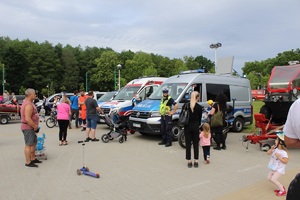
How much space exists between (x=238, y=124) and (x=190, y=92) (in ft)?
11.6

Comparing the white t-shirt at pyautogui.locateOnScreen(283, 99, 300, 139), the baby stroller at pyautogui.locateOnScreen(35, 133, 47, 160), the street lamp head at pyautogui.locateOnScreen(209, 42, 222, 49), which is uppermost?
the street lamp head at pyautogui.locateOnScreen(209, 42, 222, 49)

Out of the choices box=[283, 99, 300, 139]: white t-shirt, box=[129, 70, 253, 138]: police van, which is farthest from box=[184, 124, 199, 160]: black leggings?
box=[283, 99, 300, 139]: white t-shirt

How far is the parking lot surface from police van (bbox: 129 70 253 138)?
113 cm

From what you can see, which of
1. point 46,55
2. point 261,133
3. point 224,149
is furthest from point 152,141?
point 46,55

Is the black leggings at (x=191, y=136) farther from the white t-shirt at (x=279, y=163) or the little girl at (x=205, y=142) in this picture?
the white t-shirt at (x=279, y=163)

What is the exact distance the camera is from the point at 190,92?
1115 centimetres

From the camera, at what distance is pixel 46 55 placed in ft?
247

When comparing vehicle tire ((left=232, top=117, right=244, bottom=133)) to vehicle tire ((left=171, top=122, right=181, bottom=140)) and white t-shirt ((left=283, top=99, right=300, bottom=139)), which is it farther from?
white t-shirt ((left=283, top=99, right=300, bottom=139))

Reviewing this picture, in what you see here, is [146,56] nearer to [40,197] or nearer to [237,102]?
[237,102]

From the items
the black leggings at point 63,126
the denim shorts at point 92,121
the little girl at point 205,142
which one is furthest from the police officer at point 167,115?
the black leggings at point 63,126

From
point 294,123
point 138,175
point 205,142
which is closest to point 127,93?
point 205,142

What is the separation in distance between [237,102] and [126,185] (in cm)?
864

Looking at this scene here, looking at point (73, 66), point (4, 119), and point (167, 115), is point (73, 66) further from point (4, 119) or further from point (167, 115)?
point (167, 115)

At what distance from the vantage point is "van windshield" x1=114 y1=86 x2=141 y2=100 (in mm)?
14691
